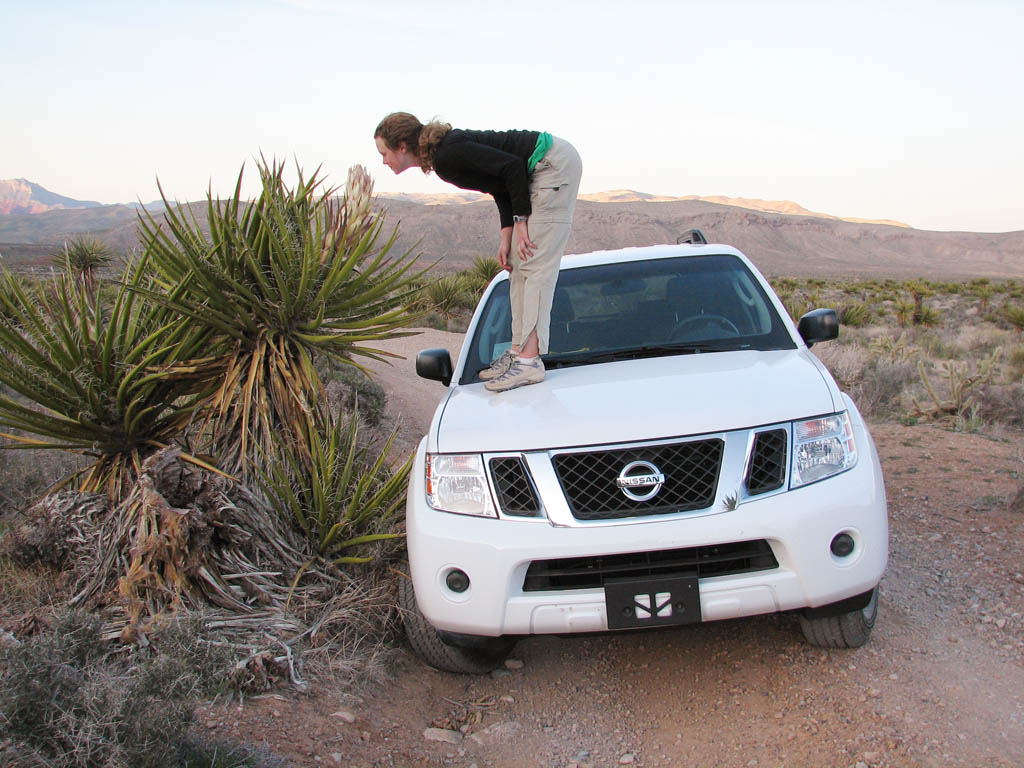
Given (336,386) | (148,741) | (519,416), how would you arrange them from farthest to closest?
(336,386) < (519,416) < (148,741)

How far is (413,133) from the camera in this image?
161 inches

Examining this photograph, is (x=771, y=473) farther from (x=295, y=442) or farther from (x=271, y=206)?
(x=271, y=206)

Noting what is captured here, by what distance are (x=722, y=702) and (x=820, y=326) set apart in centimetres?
186

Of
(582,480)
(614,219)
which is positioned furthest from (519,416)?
(614,219)

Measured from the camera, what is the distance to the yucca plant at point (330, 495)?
4.03 meters

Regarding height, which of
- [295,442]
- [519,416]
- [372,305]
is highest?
[372,305]

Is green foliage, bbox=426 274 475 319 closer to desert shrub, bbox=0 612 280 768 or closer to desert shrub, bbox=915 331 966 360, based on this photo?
desert shrub, bbox=915 331 966 360

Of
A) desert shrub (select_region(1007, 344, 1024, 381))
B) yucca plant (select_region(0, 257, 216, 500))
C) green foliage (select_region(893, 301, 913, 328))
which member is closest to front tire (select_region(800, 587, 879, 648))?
yucca plant (select_region(0, 257, 216, 500))

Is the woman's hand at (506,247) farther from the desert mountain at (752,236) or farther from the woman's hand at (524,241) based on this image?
the desert mountain at (752,236)

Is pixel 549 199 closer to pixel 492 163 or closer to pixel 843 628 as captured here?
pixel 492 163

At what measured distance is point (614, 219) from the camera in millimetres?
95375

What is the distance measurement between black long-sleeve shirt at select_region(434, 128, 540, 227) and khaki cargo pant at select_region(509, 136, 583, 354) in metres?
0.12

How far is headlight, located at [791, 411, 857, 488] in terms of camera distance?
3.02 metres

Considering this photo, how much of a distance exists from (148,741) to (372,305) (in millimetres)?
Answer: 2816
